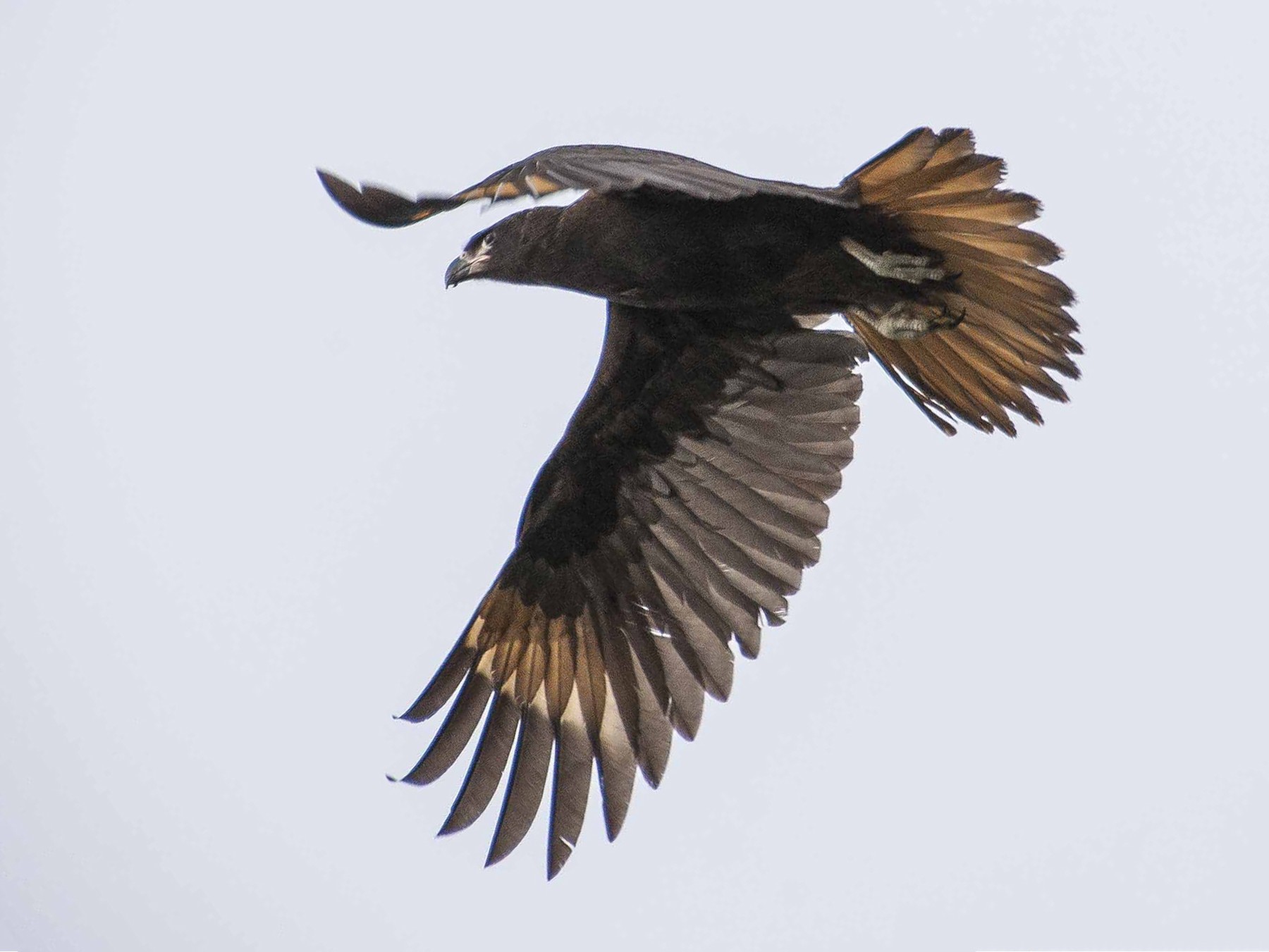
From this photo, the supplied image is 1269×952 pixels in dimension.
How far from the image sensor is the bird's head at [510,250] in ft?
18.0

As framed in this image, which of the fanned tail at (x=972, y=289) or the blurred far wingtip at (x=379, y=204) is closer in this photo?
the blurred far wingtip at (x=379, y=204)

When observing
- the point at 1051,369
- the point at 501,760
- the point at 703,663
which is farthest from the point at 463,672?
the point at 1051,369

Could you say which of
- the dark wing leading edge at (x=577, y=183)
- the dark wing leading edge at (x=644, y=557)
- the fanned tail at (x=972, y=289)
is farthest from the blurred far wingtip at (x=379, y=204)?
the dark wing leading edge at (x=644, y=557)

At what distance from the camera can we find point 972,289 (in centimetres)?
540

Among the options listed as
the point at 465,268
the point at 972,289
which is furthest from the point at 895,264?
Answer: the point at 465,268

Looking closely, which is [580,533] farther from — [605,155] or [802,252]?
[605,155]

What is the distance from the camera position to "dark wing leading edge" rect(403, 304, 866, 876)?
230 inches

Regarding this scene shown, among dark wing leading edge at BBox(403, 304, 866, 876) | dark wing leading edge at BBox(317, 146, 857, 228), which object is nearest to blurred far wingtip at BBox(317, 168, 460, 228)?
dark wing leading edge at BBox(317, 146, 857, 228)

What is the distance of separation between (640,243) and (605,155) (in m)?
0.68

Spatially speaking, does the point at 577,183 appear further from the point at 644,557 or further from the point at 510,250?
the point at 644,557

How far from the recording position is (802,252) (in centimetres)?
535

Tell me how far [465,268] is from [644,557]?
4.42ft

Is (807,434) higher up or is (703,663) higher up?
(807,434)

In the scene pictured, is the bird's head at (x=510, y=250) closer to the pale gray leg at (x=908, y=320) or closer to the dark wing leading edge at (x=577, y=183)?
the dark wing leading edge at (x=577, y=183)
